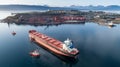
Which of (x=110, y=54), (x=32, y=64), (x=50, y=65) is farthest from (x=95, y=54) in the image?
(x=32, y=64)

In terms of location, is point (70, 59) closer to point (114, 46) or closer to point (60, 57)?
point (60, 57)

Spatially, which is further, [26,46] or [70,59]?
[26,46]

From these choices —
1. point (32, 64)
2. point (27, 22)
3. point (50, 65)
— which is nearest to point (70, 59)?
point (50, 65)

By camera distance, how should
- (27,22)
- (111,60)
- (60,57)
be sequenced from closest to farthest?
(111,60) → (60,57) → (27,22)

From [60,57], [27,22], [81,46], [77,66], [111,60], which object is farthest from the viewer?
[27,22]

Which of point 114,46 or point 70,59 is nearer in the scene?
point 70,59

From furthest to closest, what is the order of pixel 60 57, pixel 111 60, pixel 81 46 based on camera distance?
pixel 81 46 < pixel 60 57 < pixel 111 60

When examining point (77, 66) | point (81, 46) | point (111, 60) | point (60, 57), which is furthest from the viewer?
point (81, 46)

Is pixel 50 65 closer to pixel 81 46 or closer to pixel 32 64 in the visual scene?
pixel 32 64
